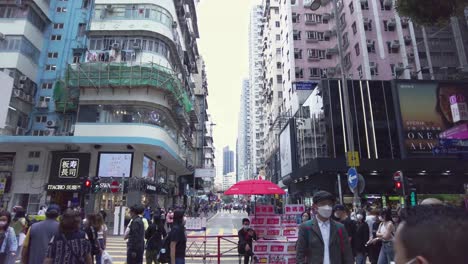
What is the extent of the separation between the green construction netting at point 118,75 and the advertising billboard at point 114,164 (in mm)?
5865

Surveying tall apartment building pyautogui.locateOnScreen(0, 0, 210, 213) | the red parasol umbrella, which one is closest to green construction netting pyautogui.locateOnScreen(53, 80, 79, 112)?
tall apartment building pyautogui.locateOnScreen(0, 0, 210, 213)

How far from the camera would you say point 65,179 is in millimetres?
25984

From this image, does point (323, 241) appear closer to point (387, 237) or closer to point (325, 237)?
point (325, 237)

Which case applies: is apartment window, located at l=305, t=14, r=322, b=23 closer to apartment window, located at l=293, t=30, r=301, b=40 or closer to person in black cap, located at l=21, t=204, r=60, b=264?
apartment window, located at l=293, t=30, r=301, b=40

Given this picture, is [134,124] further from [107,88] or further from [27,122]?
[27,122]

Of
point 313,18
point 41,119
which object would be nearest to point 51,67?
point 41,119

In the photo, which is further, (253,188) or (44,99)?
(44,99)

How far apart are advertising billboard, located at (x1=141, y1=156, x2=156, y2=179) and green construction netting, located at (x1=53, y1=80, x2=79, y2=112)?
842cm

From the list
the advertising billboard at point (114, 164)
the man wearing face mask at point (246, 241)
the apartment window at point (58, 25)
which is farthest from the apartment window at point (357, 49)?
the apartment window at point (58, 25)

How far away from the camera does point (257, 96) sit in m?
102

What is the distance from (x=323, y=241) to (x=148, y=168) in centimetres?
2500

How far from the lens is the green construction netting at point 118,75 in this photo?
993 inches

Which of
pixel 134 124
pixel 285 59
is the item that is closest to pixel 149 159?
pixel 134 124

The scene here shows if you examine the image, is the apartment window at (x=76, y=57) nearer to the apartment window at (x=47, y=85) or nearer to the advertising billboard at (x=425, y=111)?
the apartment window at (x=47, y=85)
